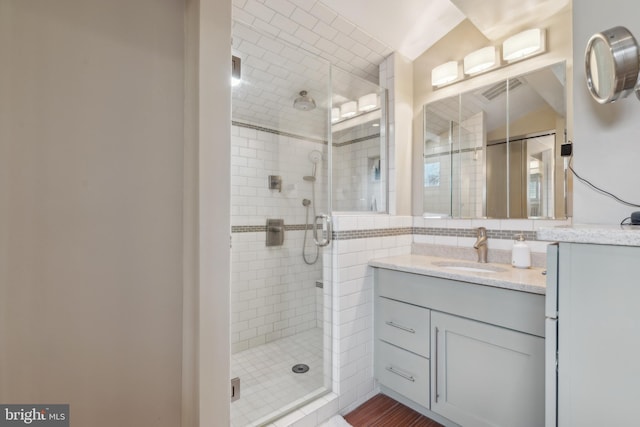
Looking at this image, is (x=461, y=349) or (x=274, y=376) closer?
(x=461, y=349)

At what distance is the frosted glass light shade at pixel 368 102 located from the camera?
86.3 inches

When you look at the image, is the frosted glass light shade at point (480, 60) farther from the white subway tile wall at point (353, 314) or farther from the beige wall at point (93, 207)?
the beige wall at point (93, 207)

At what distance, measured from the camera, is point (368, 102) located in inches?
86.7

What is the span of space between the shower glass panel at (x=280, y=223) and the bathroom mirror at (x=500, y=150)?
35.3 inches

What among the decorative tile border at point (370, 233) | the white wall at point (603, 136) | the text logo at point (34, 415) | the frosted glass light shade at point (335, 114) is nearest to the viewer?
the text logo at point (34, 415)

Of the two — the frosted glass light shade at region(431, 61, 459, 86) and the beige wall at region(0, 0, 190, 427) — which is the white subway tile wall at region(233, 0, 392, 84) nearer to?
the frosted glass light shade at region(431, 61, 459, 86)

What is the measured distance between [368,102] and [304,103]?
51 cm

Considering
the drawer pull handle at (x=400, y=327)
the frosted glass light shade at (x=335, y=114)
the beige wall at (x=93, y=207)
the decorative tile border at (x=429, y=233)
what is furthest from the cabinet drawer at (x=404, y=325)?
the frosted glass light shade at (x=335, y=114)

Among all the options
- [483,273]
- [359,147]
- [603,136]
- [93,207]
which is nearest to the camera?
[93,207]

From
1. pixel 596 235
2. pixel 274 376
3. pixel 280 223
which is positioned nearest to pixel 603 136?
pixel 596 235

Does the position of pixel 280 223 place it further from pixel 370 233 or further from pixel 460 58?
pixel 460 58

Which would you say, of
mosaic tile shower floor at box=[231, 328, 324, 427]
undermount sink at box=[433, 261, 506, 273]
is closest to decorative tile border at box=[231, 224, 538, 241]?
undermount sink at box=[433, 261, 506, 273]

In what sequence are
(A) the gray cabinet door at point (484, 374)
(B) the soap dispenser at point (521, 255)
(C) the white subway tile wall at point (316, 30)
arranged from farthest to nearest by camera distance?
1. (B) the soap dispenser at point (521, 255)
2. (C) the white subway tile wall at point (316, 30)
3. (A) the gray cabinet door at point (484, 374)

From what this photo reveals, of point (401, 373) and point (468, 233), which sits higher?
point (468, 233)
